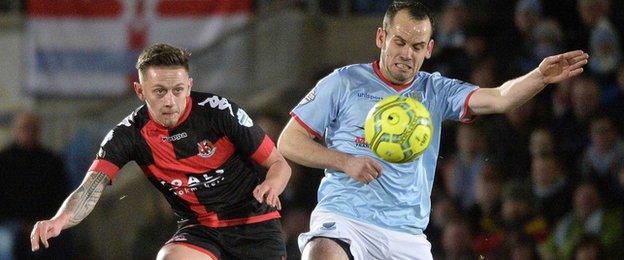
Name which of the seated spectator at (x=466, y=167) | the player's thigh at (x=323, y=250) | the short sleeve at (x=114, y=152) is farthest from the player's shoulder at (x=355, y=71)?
the seated spectator at (x=466, y=167)

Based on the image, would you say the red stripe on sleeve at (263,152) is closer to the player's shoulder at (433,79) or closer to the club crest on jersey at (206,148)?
the club crest on jersey at (206,148)

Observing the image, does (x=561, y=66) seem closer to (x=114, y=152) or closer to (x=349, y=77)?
(x=349, y=77)

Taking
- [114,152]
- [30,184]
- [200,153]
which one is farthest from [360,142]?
[30,184]

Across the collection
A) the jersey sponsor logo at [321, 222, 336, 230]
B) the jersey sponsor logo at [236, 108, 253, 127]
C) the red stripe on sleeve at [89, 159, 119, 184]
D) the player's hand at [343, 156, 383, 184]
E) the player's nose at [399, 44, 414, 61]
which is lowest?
the jersey sponsor logo at [321, 222, 336, 230]

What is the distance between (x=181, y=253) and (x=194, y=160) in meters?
0.49

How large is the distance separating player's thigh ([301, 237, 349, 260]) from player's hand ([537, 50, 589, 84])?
1266 mm

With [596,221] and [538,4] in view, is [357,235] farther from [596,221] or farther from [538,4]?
[538,4]

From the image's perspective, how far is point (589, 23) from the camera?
10.2 metres

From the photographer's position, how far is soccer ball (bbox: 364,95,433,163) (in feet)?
19.7

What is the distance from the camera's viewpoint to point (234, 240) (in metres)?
6.69

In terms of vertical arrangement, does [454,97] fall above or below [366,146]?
above

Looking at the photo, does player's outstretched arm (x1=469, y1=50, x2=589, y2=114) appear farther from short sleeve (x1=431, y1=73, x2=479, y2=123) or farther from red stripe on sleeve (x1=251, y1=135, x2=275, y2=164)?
red stripe on sleeve (x1=251, y1=135, x2=275, y2=164)

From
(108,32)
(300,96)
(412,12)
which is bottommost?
(300,96)

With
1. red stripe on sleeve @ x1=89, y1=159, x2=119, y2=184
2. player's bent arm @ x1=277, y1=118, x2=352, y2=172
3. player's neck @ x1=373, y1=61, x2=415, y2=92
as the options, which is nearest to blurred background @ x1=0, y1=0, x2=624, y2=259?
red stripe on sleeve @ x1=89, y1=159, x2=119, y2=184
